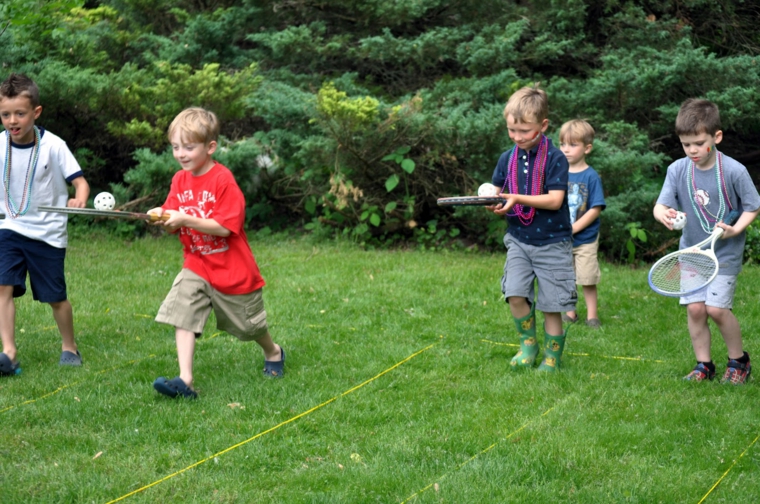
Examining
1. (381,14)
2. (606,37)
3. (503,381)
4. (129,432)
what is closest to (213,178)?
(129,432)

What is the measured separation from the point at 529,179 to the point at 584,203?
1.59 meters

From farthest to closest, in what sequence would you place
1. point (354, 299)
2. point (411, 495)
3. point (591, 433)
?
point (354, 299), point (591, 433), point (411, 495)

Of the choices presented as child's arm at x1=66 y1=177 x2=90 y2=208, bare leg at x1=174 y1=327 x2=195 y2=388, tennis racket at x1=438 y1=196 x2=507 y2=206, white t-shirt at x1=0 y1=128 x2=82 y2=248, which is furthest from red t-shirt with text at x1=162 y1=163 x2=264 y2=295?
tennis racket at x1=438 y1=196 x2=507 y2=206

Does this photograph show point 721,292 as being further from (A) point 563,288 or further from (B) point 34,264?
(B) point 34,264

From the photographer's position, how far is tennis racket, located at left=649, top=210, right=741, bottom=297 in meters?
4.68

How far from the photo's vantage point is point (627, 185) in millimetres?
8805

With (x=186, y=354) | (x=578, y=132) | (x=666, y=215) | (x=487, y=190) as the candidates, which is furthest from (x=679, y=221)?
(x=186, y=354)

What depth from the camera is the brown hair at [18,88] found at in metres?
5.24

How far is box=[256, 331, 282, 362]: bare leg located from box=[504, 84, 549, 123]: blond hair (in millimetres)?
1962

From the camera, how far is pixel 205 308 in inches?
197

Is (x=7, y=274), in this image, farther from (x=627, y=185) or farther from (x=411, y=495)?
(x=627, y=185)

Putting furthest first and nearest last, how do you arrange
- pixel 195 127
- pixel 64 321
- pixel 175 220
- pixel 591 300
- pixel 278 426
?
pixel 591 300 < pixel 64 321 < pixel 195 127 < pixel 175 220 < pixel 278 426

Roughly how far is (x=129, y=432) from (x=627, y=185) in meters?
5.97

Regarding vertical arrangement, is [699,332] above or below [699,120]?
below
